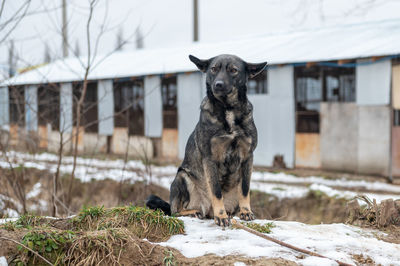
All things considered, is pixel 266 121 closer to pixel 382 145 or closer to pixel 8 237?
pixel 382 145

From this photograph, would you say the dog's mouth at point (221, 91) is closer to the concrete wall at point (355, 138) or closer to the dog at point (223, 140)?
the dog at point (223, 140)

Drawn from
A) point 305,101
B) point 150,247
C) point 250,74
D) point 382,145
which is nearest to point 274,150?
point 305,101

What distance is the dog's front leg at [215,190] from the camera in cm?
418

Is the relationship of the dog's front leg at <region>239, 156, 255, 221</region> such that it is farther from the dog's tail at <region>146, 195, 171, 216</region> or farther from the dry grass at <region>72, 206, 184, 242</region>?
the dog's tail at <region>146, 195, 171, 216</region>

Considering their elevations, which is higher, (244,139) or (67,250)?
(244,139)

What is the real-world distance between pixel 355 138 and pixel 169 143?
7.05 metres

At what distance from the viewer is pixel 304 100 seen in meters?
13.2

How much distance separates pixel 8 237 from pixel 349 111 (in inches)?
436

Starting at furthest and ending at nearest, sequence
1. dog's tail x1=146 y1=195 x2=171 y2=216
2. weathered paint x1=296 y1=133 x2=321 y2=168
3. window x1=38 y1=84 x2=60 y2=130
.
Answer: weathered paint x1=296 y1=133 x2=321 y2=168
window x1=38 y1=84 x2=60 y2=130
dog's tail x1=146 y1=195 x2=171 y2=216

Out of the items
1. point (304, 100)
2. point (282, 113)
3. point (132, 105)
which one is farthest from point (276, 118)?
point (132, 105)

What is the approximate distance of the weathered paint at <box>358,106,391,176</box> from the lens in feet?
38.2

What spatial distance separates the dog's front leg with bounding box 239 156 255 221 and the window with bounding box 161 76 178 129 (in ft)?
37.7

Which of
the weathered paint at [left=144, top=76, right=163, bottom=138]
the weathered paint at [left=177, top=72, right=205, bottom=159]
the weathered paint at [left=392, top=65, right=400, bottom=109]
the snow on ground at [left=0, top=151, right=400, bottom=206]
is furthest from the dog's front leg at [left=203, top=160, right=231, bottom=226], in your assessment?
the weathered paint at [left=144, top=76, right=163, bottom=138]

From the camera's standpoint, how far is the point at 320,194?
9.82 meters
